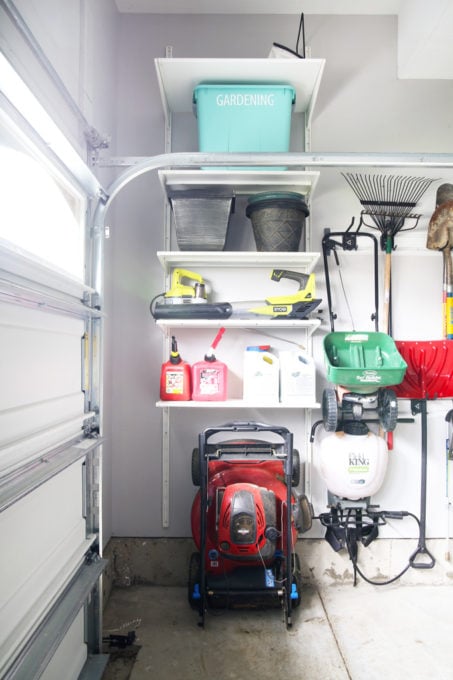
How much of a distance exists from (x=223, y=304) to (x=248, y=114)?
3.58 feet

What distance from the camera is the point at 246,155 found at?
1814 millimetres

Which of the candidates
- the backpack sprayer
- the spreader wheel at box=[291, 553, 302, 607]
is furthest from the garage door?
the spreader wheel at box=[291, 553, 302, 607]

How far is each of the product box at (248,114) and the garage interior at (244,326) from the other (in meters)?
0.13

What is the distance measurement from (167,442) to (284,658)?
1276mm

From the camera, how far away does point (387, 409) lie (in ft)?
7.76

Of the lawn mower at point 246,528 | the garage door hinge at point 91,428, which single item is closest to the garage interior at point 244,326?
the garage door hinge at point 91,428

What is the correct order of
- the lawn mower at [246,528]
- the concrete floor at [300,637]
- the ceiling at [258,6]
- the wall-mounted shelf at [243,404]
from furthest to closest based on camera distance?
the ceiling at [258,6] → the wall-mounted shelf at [243,404] → the lawn mower at [246,528] → the concrete floor at [300,637]

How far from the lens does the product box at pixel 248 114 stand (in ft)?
7.47

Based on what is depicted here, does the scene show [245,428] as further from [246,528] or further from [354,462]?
[354,462]

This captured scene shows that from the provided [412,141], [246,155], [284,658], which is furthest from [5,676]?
[412,141]

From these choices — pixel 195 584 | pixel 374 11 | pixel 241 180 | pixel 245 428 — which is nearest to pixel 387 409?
pixel 245 428

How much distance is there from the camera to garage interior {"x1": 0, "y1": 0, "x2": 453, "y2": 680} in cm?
189

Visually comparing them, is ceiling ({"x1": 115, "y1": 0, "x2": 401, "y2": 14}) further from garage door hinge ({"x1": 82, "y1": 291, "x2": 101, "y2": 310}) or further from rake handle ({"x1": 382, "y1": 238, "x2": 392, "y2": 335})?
garage door hinge ({"x1": 82, "y1": 291, "x2": 101, "y2": 310})

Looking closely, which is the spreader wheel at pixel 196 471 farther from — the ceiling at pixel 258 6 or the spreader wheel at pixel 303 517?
the ceiling at pixel 258 6
